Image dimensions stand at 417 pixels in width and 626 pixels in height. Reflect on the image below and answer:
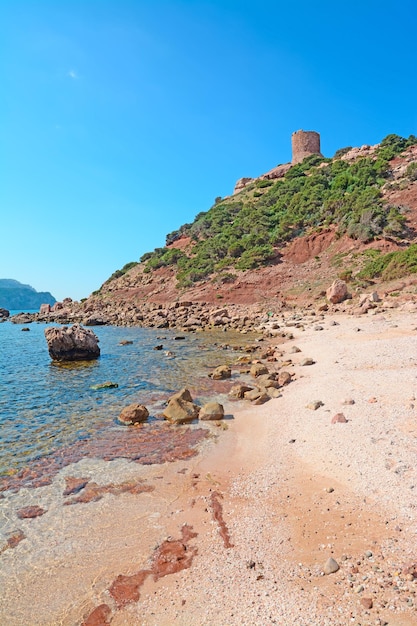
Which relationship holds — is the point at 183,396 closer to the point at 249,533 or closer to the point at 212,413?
the point at 212,413

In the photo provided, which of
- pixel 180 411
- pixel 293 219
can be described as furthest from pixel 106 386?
pixel 293 219

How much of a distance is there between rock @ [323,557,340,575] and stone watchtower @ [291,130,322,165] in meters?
80.5

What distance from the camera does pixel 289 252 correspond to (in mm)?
40562

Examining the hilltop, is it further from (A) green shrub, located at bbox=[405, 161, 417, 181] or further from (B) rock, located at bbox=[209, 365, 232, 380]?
(B) rock, located at bbox=[209, 365, 232, 380]

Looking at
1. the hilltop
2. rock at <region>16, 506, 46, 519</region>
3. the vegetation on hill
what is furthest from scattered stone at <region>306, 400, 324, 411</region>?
the vegetation on hill

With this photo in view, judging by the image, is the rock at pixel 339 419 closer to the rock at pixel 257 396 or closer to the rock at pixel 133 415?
the rock at pixel 257 396

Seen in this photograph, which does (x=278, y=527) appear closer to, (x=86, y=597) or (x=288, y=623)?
(x=288, y=623)

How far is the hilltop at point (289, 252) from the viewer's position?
32125 mm

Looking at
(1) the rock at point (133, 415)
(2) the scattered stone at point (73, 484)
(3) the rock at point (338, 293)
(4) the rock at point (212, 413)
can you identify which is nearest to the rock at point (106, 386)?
(1) the rock at point (133, 415)

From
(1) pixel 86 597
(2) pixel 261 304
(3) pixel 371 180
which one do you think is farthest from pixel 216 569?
(3) pixel 371 180

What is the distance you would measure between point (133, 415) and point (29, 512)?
401cm

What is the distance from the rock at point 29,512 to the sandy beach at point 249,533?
5.1 inches

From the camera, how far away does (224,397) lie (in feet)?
38.0

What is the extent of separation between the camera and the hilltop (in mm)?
32125
